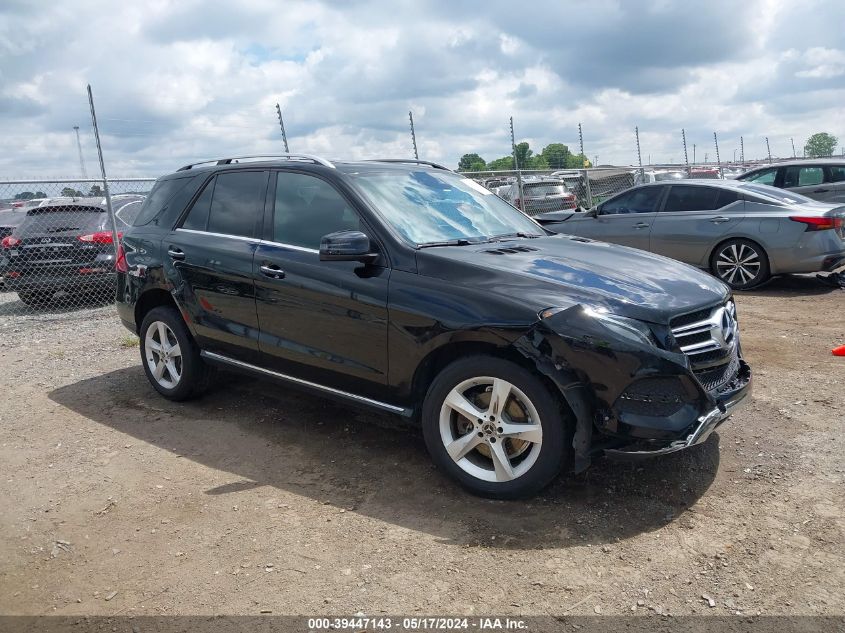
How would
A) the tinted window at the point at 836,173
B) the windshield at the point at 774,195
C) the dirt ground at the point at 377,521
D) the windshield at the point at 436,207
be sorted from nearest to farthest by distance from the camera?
the dirt ground at the point at 377,521 < the windshield at the point at 436,207 < the windshield at the point at 774,195 < the tinted window at the point at 836,173

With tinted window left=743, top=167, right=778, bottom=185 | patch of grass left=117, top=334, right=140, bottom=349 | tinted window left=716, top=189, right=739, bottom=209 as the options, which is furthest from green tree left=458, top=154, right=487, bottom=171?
patch of grass left=117, top=334, right=140, bottom=349

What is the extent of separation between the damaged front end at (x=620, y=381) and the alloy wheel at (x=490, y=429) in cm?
23

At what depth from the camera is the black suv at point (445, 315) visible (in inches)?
133

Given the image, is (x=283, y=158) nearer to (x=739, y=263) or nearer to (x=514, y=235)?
(x=514, y=235)

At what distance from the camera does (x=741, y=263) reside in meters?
9.36

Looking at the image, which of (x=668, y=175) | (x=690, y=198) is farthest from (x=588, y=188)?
(x=690, y=198)

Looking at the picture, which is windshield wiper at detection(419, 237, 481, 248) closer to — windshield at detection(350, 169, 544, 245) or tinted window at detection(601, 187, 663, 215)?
windshield at detection(350, 169, 544, 245)

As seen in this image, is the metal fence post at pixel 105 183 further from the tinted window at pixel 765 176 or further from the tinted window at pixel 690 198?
the tinted window at pixel 765 176

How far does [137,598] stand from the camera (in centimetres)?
303

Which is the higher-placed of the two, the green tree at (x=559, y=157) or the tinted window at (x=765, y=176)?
the green tree at (x=559, y=157)

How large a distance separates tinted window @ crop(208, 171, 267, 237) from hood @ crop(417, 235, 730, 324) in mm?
1489

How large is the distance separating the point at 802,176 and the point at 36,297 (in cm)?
1240

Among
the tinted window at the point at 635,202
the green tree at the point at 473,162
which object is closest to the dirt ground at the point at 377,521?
the tinted window at the point at 635,202

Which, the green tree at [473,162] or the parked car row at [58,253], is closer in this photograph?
the parked car row at [58,253]
